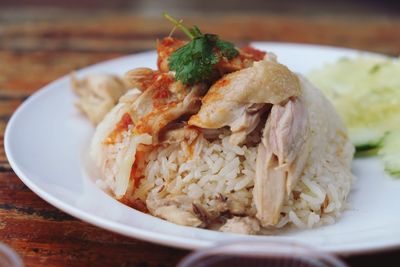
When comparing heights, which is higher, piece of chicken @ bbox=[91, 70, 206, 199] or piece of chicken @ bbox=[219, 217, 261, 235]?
piece of chicken @ bbox=[91, 70, 206, 199]

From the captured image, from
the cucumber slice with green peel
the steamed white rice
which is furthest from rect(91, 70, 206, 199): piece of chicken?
the cucumber slice with green peel

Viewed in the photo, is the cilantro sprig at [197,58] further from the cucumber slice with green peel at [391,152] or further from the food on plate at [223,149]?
the cucumber slice with green peel at [391,152]

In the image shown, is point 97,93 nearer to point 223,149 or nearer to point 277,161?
point 223,149

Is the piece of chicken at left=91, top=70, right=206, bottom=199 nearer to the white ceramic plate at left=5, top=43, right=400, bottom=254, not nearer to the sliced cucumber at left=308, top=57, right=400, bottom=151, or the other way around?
the white ceramic plate at left=5, top=43, right=400, bottom=254

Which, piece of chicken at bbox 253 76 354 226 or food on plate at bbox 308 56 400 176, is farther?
food on plate at bbox 308 56 400 176

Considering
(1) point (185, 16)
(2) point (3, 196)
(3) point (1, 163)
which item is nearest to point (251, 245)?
(2) point (3, 196)

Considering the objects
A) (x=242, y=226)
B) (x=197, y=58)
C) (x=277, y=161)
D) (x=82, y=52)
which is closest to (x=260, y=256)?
(x=242, y=226)

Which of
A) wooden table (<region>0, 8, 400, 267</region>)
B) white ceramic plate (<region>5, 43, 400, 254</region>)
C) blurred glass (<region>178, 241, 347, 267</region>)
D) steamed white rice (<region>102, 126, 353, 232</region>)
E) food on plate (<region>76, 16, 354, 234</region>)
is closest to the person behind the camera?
blurred glass (<region>178, 241, 347, 267</region>)
